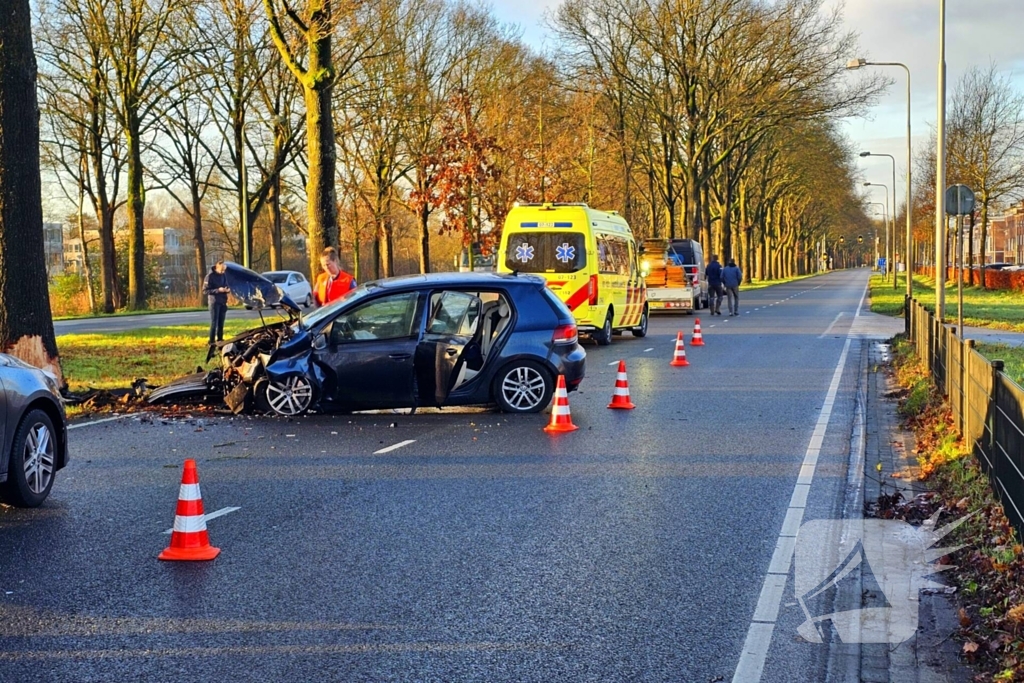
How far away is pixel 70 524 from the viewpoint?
7.36 m

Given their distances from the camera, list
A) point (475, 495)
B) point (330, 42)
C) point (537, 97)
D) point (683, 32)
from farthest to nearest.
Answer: point (537, 97) < point (683, 32) < point (330, 42) < point (475, 495)

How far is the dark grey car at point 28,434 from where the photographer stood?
290 inches

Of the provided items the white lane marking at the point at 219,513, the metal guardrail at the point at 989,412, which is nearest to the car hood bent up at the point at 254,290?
the white lane marking at the point at 219,513

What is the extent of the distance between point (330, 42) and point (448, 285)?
409 inches

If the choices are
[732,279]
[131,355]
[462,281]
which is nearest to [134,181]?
[732,279]

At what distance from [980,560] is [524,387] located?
722 cm

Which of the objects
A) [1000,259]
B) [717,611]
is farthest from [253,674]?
[1000,259]

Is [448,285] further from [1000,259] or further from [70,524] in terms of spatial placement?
[1000,259]

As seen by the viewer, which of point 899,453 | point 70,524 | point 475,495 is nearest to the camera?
point 70,524

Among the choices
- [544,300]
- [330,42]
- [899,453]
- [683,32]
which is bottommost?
[899,453]

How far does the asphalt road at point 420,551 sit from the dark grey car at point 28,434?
0.72 ft

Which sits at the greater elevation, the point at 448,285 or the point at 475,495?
the point at 448,285

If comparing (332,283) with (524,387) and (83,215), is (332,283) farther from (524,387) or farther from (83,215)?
(83,215)

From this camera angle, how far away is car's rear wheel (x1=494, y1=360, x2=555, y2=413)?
41.9 feet
